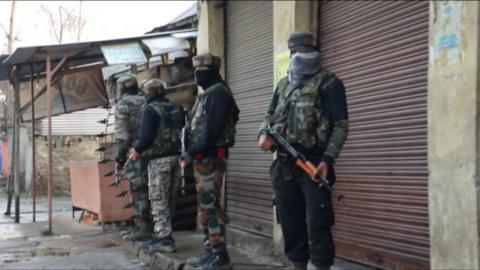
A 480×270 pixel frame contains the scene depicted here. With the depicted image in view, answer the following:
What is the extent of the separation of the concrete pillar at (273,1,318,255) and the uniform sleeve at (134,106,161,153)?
4.50 ft

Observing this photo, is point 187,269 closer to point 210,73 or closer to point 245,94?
point 210,73

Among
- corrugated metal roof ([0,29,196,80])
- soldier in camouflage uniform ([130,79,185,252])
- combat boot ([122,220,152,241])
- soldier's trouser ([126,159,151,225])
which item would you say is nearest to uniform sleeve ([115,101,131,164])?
soldier's trouser ([126,159,151,225])

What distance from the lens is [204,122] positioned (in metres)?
5.14

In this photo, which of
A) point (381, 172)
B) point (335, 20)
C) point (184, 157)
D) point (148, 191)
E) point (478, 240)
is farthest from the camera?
point (148, 191)

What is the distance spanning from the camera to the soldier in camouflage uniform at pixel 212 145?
5.12 metres

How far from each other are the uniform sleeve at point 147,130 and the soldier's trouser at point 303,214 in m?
2.38

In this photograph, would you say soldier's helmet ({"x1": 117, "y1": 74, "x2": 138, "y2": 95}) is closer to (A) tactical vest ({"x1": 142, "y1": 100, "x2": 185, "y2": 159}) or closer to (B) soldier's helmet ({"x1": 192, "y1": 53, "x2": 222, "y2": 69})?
(A) tactical vest ({"x1": 142, "y1": 100, "x2": 185, "y2": 159})

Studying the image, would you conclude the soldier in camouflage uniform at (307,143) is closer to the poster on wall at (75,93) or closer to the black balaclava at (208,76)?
the black balaclava at (208,76)

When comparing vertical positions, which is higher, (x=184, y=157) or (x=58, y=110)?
(x=58, y=110)

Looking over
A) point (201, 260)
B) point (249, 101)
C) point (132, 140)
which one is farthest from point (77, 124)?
point (201, 260)

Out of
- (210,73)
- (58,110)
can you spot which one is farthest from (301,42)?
(58,110)

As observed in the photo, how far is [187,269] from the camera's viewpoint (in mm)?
5637

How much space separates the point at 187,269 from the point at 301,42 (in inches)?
104

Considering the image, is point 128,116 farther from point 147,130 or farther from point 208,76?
point 208,76
